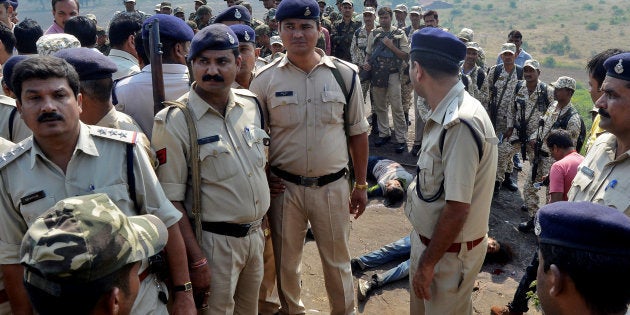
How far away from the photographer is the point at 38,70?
7.48 feet

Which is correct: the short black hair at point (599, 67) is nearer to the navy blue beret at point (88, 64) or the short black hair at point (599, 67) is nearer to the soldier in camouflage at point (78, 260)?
the navy blue beret at point (88, 64)

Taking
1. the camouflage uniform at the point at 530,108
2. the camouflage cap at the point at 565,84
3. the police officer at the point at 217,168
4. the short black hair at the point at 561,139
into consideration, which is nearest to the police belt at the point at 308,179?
the police officer at the point at 217,168

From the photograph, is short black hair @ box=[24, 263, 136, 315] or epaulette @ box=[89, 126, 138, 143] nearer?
short black hair @ box=[24, 263, 136, 315]

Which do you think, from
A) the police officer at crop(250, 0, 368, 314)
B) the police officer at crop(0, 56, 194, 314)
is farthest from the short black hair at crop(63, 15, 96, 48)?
the police officer at crop(0, 56, 194, 314)

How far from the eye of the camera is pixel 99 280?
1.63 m

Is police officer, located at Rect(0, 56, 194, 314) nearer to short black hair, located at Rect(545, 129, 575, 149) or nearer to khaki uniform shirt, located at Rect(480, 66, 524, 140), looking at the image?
short black hair, located at Rect(545, 129, 575, 149)

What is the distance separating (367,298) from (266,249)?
1.26 meters

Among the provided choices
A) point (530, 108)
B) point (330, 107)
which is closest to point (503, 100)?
point (530, 108)

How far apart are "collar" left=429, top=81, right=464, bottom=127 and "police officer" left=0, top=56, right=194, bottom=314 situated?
5.33ft

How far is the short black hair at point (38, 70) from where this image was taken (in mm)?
2277

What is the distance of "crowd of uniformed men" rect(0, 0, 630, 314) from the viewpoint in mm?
1792

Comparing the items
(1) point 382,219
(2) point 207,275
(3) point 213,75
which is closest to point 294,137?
(3) point 213,75

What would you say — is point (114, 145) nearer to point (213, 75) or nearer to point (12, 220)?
point (12, 220)

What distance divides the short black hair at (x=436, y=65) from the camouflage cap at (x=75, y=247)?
2.00 metres
